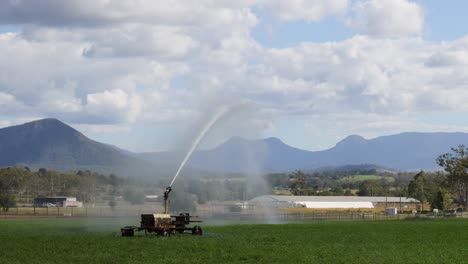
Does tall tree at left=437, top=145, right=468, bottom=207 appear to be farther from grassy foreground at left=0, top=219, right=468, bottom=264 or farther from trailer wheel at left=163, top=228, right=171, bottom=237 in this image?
trailer wheel at left=163, top=228, right=171, bottom=237

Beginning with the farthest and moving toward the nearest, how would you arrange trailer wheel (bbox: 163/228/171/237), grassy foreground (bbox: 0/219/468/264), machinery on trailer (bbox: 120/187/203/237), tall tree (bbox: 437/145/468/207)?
tall tree (bbox: 437/145/468/207) → trailer wheel (bbox: 163/228/171/237) → machinery on trailer (bbox: 120/187/203/237) → grassy foreground (bbox: 0/219/468/264)

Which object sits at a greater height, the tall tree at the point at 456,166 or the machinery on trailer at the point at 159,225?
the tall tree at the point at 456,166

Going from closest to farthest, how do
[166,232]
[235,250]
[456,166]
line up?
1. [235,250]
2. [166,232]
3. [456,166]

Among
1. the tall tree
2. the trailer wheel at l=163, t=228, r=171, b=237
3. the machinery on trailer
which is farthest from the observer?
the tall tree

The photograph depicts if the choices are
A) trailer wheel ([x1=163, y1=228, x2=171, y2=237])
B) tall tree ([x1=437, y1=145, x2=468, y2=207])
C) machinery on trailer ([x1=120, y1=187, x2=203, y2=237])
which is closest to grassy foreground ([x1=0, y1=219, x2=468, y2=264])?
trailer wheel ([x1=163, y1=228, x2=171, y2=237])

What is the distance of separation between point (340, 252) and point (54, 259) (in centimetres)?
1580

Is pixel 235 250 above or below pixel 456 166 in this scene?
below

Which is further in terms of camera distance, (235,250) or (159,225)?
(159,225)

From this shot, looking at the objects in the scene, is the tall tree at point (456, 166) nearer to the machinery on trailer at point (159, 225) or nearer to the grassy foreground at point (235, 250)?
the grassy foreground at point (235, 250)

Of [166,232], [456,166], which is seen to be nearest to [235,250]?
[166,232]

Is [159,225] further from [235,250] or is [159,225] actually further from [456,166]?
[456,166]

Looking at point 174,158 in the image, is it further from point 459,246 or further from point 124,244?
point 459,246

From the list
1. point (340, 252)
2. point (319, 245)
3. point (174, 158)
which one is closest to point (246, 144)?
point (174, 158)

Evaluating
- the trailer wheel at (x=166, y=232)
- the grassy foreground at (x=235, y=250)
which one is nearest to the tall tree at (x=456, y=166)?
the grassy foreground at (x=235, y=250)
